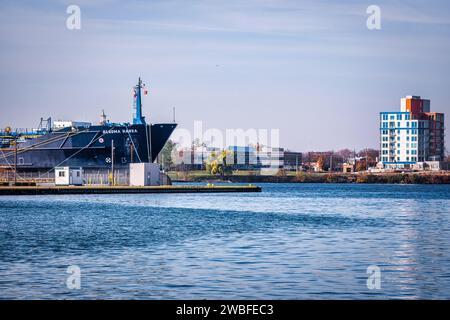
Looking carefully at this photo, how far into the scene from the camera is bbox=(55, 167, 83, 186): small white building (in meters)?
97.9

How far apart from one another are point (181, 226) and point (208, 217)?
902 centimetres

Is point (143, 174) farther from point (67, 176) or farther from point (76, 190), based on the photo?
point (76, 190)

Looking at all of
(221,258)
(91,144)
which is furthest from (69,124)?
(221,258)

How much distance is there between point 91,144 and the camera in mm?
105062

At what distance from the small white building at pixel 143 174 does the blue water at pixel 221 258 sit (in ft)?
153

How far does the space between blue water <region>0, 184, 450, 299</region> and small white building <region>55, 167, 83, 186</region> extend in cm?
4705

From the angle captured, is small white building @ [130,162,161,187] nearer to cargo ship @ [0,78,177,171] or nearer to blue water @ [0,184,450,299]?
cargo ship @ [0,78,177,171]

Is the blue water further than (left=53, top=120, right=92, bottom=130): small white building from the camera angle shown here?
No

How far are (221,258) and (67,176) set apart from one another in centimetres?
7259

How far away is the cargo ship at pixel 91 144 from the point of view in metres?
105

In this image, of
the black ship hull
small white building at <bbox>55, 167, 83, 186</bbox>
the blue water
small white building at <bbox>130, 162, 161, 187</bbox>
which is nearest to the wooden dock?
small white building at <bbox>130, 162, 161, 187</bbox>

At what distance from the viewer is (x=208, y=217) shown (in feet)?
180

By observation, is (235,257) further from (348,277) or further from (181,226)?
(181,226)
